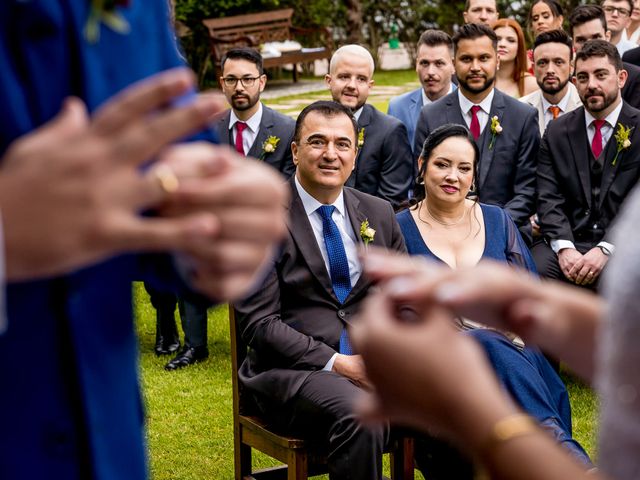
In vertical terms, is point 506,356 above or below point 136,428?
below

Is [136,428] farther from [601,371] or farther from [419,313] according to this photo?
[601,371]

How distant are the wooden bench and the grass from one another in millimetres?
12842

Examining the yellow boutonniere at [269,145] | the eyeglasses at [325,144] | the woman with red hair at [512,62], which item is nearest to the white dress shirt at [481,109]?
the yellow boutonniere at [269,145]

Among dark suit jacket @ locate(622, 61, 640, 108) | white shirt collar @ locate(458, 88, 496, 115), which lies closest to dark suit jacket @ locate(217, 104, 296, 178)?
white shirt collar @ locate(458, 88, 496, 115)

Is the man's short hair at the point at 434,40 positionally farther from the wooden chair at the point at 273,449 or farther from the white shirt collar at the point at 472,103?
the wooden chair at the point at 273,449

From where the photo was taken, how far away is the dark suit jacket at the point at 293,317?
15.0 feet

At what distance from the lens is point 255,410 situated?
486cm

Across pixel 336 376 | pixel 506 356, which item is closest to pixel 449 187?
pixel 506 356

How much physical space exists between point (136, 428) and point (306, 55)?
20.8 metres

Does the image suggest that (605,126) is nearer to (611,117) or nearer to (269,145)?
(611,117)

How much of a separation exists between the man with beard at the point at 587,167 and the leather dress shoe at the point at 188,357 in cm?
247

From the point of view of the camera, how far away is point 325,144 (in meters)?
5.22

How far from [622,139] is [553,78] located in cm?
133

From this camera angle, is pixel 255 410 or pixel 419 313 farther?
pixel 255 410
